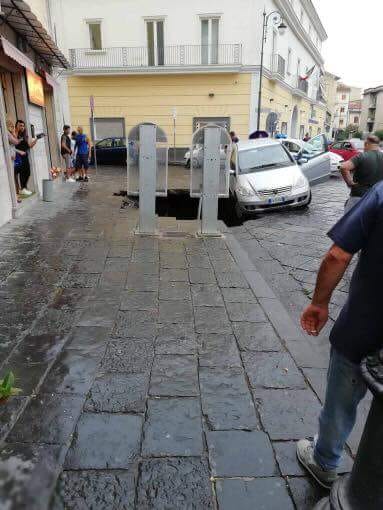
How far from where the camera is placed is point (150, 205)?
696 cm

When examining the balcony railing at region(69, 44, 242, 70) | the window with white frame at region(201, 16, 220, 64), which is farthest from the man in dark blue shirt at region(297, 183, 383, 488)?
the window with white frame at region(201, 16, 220, 64)

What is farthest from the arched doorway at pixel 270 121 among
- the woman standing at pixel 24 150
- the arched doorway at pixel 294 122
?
the woman standing at pixel 24 150

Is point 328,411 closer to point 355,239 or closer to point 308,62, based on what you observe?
point 355,239

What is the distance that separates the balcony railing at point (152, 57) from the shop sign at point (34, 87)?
40.2ft

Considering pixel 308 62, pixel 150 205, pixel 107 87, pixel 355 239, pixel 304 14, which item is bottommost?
pixel 150 205

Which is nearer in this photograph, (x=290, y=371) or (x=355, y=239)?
(x=355, y=239)

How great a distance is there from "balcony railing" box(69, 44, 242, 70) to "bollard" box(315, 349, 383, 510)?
73.7 feet

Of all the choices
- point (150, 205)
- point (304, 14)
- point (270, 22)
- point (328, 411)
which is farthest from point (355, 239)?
point (304, 14)

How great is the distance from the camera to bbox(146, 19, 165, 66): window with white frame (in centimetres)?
2172

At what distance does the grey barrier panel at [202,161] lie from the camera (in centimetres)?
674

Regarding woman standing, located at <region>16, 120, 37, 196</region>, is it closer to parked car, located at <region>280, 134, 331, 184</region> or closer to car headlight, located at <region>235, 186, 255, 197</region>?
car headlight, located at <region>235, 186, 255, 197</region>

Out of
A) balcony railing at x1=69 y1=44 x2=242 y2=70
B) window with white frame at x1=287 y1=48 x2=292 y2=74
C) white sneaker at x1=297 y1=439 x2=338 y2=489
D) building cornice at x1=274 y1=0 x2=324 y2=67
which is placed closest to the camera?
white sneaker at x1=297 y1=439 x2=338 y2=489

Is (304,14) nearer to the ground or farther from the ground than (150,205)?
farther from the ground

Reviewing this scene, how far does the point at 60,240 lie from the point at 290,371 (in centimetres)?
457
